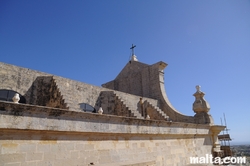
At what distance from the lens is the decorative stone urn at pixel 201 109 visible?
843 cm

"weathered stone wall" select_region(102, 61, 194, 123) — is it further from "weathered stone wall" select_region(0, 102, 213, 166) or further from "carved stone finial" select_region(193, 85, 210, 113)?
"weathered stone wall" select_region(0, 102, 213, 166)

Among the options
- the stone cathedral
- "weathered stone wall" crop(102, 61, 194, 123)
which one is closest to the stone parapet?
the stone cathedral

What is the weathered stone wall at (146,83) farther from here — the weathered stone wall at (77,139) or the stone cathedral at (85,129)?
the weathered stone wall at (77,139)

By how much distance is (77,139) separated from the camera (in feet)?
12.1

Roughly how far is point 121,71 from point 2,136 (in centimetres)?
1327

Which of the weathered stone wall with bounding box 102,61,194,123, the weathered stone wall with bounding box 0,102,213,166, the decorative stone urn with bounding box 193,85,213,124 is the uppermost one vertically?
the weathered stone wall with bounding box 102,61,194,123

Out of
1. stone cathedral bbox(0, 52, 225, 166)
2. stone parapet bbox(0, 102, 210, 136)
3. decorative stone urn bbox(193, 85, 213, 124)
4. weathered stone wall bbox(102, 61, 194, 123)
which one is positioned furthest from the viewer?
weathered stone wall bbox(102, 61, 194, 123)

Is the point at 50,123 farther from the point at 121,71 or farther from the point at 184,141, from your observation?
the point at 121,71

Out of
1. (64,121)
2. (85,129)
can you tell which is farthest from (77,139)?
(64,121)

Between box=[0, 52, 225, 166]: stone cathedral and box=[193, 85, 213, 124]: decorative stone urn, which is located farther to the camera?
box=[193, 85, 213, 124]: decorative stone urn

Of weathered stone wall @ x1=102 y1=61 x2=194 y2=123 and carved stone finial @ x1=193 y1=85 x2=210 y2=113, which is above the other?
weathered stone wall @ x1=102 y1=61 x2=194 y2=123

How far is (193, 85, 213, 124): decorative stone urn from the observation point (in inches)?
332

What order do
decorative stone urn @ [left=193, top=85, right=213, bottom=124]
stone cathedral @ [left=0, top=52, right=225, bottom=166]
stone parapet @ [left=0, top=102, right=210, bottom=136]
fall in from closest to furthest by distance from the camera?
1. stone parapet @ [left=0, top=102, right=210, bottom=136]
2. stone cathedral @ [left=0, top=52, right=225, bottom=166]
3. decorative stone urn @ [left=193, top=85, right=213, bottom=124]

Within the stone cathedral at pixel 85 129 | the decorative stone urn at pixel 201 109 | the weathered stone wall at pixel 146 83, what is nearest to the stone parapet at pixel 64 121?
the stone cathedral at pixel 85 129
